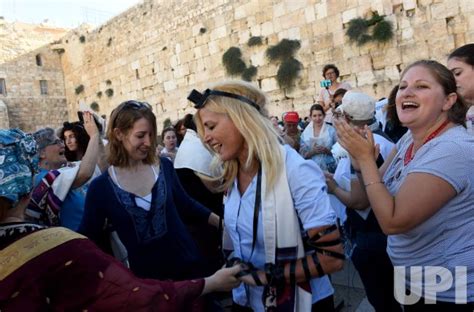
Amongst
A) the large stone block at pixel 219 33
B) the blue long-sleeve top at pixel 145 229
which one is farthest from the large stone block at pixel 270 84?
the blue long-sleeve top at pixel 145 229

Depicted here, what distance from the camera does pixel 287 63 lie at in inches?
468

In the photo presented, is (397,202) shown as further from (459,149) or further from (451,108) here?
(451,108)

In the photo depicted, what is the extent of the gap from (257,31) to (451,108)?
38.6ft

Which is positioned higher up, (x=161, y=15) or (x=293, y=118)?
(x=161, y=15)

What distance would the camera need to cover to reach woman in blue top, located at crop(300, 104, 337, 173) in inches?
168

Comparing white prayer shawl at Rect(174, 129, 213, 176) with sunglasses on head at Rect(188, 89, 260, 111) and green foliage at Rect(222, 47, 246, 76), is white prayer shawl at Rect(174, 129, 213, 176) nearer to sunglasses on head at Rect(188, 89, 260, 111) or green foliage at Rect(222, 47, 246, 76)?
sunglasses on head at Rect(188, 89, 260, 111)

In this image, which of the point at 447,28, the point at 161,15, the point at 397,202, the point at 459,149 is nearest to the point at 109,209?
the point at 397,202

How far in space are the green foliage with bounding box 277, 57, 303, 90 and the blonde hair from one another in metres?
10.5

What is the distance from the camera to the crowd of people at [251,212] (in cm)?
121

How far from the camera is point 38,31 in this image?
72.2ft

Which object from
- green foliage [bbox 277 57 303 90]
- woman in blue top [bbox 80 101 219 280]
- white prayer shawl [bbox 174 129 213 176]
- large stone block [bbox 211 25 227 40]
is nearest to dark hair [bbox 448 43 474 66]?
white prayer shawl [bbox 174 129 213 176]

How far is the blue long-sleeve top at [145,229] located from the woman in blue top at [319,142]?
2.43 metres

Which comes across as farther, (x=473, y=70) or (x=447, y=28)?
(x=447, y=28)

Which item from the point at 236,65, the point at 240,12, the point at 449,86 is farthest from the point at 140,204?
the point at 240,12
